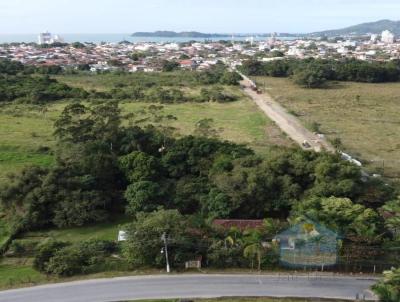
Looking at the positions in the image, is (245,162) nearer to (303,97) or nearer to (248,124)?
(248,124)

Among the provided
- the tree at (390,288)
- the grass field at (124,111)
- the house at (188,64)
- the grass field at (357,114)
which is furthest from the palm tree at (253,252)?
the house at (188,64)

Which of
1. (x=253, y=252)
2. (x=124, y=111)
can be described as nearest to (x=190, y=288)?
(x=253, y=252)

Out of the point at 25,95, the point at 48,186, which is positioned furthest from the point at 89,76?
the point at 48,186

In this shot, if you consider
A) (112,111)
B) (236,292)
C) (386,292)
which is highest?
(112,111)

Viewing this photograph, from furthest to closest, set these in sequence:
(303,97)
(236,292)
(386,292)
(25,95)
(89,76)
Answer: (89,76)
(303,97)
(25,95)
(236,292)
(386,292)

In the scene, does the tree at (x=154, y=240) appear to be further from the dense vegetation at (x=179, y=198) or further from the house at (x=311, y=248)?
the house at (x=311, y=248)

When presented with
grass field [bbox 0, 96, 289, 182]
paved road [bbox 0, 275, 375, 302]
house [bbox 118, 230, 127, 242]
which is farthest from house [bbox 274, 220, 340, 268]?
grass field [bbox 0, 96, 289, 182]
